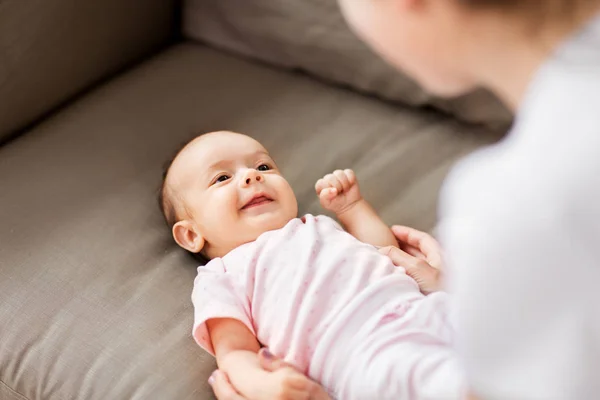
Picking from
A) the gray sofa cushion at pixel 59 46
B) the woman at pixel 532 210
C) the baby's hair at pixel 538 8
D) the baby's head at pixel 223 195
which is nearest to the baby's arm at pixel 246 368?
the baby's head at pixel 223 195

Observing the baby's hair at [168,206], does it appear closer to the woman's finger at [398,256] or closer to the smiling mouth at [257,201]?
the smiling mouth at [257,201]

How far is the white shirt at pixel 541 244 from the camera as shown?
57 centimetres

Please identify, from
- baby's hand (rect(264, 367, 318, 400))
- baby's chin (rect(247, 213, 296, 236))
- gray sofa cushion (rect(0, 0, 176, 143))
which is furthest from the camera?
gray sofa cushion (rect(0, 0, 176, 143))

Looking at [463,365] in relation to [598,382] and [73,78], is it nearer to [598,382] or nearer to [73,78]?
[598,382]

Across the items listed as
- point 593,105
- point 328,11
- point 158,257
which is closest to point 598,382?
point 593,105

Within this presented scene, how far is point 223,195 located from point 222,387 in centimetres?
28

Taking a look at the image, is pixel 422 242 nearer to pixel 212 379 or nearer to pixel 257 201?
pixel 257 201

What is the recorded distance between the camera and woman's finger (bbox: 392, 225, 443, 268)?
1.08m

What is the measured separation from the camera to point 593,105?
22.9 inches

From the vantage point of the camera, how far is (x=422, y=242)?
111cm

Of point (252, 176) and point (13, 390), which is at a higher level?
point (252, 176)

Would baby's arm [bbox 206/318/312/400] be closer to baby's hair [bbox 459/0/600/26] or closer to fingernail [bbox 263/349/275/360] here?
fingernail [bbox 263/349/275/360]

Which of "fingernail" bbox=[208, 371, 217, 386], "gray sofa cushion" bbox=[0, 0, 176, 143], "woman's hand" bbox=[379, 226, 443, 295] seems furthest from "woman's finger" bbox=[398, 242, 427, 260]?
"gray sofa cushion" bbox=[0, 0, 176, 143]

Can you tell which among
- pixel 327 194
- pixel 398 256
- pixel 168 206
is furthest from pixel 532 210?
pixel 168 206
